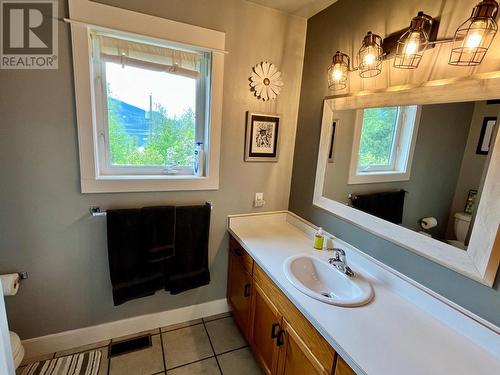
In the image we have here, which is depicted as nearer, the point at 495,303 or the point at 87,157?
the point at 495,303

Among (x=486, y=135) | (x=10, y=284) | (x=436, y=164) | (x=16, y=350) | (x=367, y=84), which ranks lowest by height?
(x=16, y=350)

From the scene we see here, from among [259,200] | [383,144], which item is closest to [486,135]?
[383,144]

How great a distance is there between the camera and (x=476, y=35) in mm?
927

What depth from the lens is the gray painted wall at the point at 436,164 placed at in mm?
1064

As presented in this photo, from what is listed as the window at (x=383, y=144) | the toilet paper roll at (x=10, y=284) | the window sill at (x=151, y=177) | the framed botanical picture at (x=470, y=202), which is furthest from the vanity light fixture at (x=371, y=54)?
the toilet paper roll at (x=10, y=284)

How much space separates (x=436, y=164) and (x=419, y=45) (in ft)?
1.79

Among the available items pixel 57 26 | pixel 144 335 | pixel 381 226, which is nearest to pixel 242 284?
pixel 144 335

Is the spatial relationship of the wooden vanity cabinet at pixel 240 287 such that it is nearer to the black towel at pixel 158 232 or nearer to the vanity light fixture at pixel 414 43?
the black towel at pixel 158 232

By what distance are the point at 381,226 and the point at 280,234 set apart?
760 millimetres

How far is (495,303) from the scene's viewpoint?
934 millimetres

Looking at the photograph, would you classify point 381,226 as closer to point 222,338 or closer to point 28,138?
point 222,338

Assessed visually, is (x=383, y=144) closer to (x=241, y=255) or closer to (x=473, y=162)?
(x=473, y=162)

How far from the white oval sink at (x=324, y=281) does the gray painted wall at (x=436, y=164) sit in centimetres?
39

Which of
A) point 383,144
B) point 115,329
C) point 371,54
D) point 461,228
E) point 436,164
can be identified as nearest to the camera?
point 461,228
